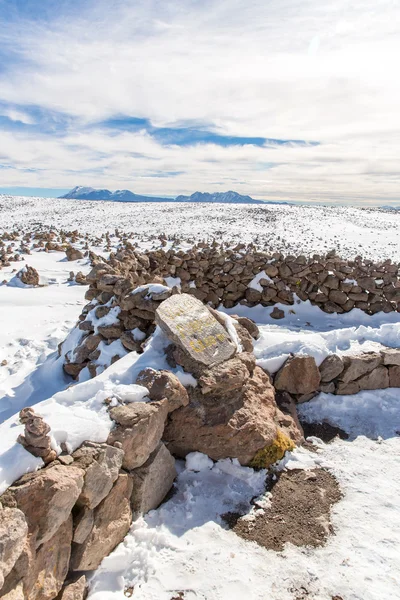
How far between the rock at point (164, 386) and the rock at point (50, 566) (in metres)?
1.53

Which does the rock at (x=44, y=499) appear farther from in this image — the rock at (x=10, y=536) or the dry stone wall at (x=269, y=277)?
the dry stone wall at (x=269, y=277)

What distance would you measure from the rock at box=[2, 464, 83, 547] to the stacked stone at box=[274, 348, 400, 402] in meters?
4.12

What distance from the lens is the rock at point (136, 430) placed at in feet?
11.8

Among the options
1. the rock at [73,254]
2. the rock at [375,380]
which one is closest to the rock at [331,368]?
the rock at [375,380]

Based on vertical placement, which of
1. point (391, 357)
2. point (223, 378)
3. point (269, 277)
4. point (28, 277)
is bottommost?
point (391, 357)

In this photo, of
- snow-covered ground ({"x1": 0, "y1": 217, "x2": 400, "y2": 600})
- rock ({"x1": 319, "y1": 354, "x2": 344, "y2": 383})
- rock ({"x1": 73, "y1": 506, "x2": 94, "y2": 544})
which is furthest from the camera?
rock ({"x1": 319, "y1": 354, "x2": 344, "y2": 383})

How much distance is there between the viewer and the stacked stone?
20.7ft

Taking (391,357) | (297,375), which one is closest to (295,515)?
(297,375)

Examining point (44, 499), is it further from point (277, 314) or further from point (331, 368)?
point (277, 314)

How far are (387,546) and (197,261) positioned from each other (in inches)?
347

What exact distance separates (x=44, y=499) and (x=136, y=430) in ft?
3.56

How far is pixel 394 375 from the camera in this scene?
22.4 feet

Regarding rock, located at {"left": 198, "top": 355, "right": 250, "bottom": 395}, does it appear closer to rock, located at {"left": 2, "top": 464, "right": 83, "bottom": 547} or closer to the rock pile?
the rock pile

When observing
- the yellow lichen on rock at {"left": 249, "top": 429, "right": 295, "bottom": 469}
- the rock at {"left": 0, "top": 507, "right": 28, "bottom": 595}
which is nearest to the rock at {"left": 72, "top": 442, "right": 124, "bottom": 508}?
the rock at {"left": 0, "top": 507, "right": 28, "bottom": 595}
